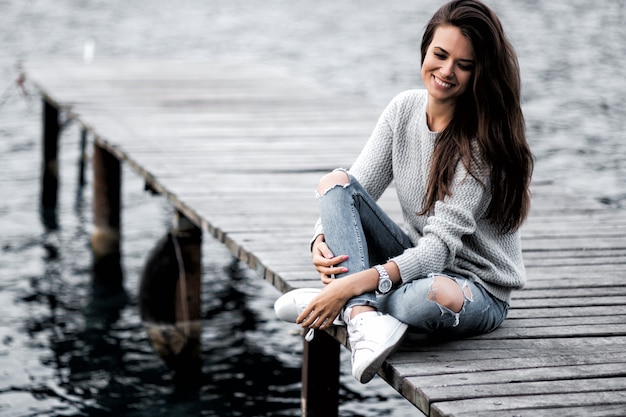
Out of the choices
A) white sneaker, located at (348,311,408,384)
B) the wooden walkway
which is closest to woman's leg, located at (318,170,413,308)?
white sneaker, located at (348,311,408,384)

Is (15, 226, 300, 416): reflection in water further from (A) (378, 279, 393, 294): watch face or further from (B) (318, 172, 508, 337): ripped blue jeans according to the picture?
(A) (378, 279, 393, 294): watch face

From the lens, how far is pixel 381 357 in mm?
3557

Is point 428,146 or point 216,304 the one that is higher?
point 428,146

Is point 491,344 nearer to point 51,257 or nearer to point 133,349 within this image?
point 133,349

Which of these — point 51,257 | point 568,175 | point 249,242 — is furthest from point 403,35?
point 249,242

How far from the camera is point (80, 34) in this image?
24.8 metres

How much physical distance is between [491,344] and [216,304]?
4.97 meters

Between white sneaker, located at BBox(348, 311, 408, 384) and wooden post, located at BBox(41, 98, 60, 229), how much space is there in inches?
345

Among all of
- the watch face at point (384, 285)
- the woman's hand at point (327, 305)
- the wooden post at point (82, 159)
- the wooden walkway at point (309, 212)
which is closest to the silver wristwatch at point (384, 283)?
the watch face at point (384, 285)

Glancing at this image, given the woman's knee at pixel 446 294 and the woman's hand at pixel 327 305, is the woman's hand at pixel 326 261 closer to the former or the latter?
the woman's hand at pixel 327 305

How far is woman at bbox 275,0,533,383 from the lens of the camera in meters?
3.72

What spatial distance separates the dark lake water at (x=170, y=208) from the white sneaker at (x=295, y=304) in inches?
108

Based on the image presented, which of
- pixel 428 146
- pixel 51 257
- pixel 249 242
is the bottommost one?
pixel 51 257

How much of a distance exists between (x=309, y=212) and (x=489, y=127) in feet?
7.70
